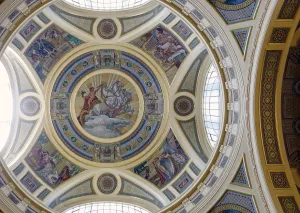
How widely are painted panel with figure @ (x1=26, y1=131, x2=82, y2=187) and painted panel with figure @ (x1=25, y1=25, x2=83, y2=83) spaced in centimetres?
400

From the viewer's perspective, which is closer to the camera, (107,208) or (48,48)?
(48,48)

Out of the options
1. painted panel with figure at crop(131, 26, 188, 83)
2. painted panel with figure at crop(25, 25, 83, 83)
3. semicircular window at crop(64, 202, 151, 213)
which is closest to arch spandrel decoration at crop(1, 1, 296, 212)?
semicircular window at crop(64, 202, 151, 213)

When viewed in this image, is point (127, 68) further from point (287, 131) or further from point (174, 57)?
point (287, 131)

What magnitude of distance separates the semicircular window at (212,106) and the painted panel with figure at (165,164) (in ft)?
7.13

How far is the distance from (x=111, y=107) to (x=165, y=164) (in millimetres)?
5089

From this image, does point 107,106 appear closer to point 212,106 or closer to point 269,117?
point 212,106

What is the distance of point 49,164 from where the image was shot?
77.1ft

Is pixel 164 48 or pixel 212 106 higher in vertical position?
pixel 164 48

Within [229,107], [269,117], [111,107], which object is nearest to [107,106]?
[111,107]

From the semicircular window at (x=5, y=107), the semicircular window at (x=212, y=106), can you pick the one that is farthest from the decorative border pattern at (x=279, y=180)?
the semicircular window at (x=5, y=107)

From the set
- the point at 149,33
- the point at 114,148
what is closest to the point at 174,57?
the point at 149,33

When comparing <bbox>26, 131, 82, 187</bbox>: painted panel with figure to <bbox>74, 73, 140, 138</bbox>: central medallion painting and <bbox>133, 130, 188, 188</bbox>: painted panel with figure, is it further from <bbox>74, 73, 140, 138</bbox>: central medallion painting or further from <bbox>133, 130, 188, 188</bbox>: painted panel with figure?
<bbox>133, 130, 188, 188</bbox>: painted panel with figure

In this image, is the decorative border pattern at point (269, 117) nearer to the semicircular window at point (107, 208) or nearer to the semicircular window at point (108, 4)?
the semicircular window at point (107, 208)

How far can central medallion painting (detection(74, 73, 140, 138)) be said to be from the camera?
24953mm
